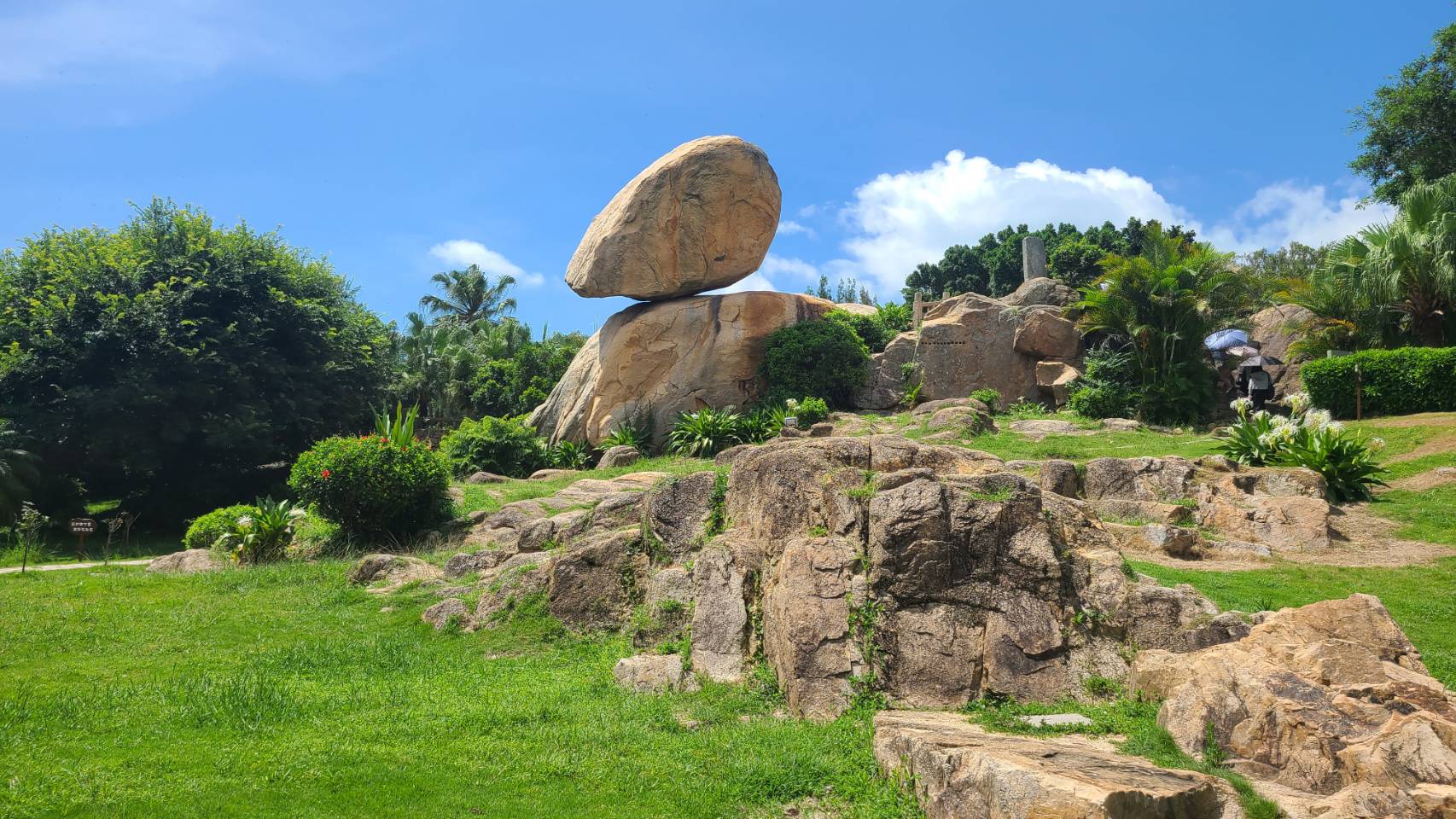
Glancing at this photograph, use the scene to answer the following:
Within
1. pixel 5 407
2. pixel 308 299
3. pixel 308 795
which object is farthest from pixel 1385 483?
pixel 5 407

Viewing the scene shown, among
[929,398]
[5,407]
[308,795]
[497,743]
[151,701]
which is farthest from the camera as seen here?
[929,398]

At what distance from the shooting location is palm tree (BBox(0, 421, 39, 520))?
19109 mm

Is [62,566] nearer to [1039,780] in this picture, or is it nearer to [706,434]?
[706,434]

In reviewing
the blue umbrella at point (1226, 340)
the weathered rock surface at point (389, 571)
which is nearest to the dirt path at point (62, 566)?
the weathered rock surface at point (389, 571)

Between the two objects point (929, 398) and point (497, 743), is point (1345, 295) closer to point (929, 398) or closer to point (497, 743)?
point (929, 398)

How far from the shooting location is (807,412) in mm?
21734

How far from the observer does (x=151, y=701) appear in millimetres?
7082

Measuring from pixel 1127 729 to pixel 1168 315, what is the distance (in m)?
19.0

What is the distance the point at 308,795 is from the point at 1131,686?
16.3 feet

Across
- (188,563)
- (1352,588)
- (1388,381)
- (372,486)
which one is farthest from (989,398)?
(188,563)

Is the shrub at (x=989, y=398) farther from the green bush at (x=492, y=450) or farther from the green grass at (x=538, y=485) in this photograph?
the green bush at (x=492, y=450)

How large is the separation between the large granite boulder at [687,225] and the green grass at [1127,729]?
18811 mm

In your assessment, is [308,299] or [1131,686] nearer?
[1131,686]

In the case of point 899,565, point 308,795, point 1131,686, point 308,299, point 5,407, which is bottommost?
point 308,795
